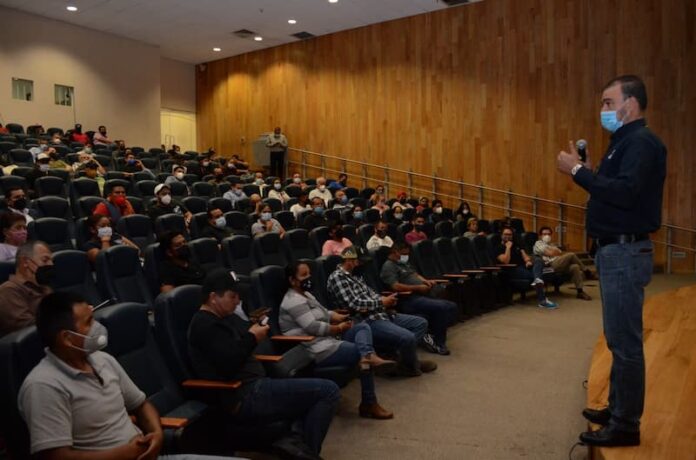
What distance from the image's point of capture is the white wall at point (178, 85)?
53.3ft

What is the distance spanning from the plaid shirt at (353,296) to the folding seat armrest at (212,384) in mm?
1664

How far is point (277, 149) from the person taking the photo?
1402 cm

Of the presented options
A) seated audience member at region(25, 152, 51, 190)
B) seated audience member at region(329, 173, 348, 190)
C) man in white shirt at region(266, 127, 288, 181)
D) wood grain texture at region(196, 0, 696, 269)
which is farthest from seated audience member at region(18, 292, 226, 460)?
man in white shirt at region(266, 127, 288, 181)

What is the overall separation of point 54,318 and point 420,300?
3.61 metres

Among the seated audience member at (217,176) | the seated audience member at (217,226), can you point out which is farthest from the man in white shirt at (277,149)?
the seated audience member at (217,226)

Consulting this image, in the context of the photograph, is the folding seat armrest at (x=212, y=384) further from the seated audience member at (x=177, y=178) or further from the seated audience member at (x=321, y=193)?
the seated audience member at (x=321, y=193)

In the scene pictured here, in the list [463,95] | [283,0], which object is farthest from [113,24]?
[463,95]

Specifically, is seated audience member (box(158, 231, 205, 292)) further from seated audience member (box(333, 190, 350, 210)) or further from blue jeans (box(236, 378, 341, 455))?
seated audience member (box(333, 190, 350, 210))

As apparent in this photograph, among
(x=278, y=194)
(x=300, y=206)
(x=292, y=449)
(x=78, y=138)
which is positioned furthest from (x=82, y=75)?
(x=292, y=449)

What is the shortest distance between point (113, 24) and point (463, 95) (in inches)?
315

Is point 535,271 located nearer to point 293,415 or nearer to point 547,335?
point 547,335

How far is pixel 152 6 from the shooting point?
11.9 meters

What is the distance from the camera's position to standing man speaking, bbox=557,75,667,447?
2.15 m

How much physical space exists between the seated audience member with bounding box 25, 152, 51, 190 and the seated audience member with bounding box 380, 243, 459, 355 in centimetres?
476
